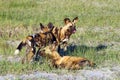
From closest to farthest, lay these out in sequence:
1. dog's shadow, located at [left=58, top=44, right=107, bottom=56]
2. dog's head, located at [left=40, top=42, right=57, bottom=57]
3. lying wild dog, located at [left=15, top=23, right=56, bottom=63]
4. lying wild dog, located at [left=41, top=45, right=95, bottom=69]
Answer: lying wild dog, located at [left=41, top=45, right=95, bottom=69]
lying wild dog, located at [left=15, top=23, right=56, bottom=63]
dog's head, located at [left=40, top=42, right=57, bottom=57]
dog's shadow, located at [left=58, top=44, right=107, bottom=56]

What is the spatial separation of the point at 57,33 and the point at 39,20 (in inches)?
225

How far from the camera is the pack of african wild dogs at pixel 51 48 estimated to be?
26.9 feet

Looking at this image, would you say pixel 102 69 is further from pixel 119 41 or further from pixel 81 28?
pixel 81 28

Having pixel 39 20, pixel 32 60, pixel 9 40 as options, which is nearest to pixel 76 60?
pixel 32 60

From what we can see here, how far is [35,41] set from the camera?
841 cm

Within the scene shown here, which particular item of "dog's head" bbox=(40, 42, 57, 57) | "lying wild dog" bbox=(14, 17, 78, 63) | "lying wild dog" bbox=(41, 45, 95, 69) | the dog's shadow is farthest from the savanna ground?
"lying wild dog" bbox=(14, 17, 78, 63)

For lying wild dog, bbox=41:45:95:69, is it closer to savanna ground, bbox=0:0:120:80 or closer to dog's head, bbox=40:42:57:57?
dog's head, bbox=40:42:57:57

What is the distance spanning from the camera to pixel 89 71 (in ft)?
26.9

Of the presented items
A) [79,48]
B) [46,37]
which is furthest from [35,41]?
[79,48]

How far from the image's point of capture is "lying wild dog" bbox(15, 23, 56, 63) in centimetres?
829

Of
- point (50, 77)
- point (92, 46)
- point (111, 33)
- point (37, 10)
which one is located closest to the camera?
point (50, 77)

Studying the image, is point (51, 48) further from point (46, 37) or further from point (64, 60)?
point (64, 60)

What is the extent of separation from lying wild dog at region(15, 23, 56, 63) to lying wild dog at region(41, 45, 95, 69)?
16cm

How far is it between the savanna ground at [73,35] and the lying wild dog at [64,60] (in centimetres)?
12
